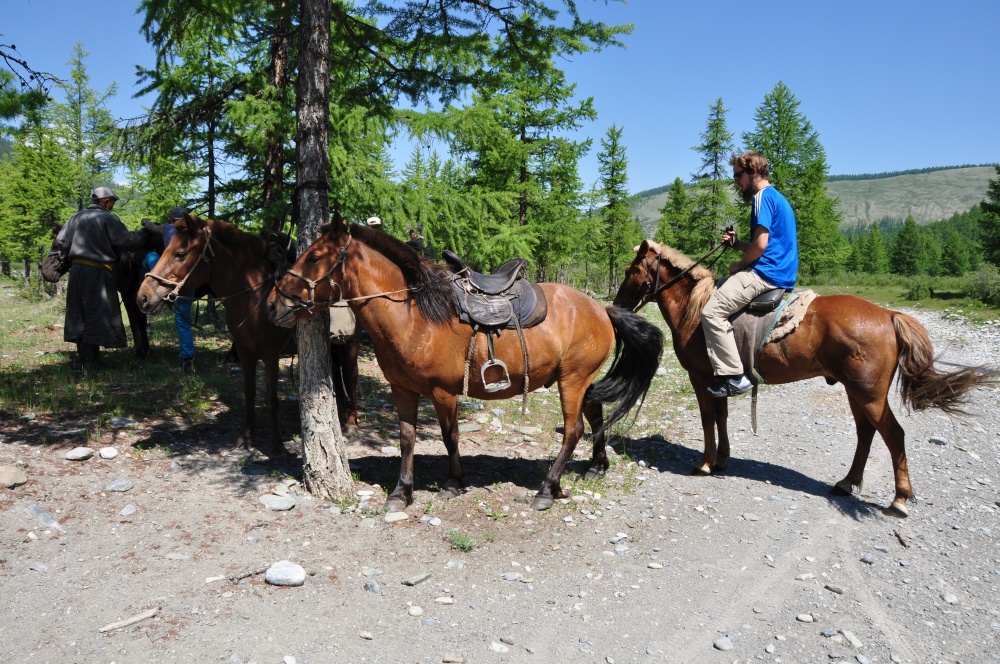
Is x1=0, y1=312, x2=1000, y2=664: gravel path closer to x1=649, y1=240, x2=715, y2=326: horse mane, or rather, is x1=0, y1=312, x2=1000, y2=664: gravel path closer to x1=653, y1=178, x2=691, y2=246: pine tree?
x1=649, y1=240, x2=715, y2=326: horse mane

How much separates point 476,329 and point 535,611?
256 centimetres

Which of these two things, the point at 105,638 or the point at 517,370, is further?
the point at 517,370

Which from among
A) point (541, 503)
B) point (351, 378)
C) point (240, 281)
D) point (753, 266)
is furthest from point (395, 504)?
point (753, 266)

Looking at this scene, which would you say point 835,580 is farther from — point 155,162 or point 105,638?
point 155,162

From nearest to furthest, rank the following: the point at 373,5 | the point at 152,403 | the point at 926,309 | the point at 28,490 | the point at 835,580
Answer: the point at 835,580, the point at 28,490, the point at 373,5, the point at 152,403, the point at 926,309

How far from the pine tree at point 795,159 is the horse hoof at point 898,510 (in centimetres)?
3100

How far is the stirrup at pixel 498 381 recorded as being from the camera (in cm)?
553

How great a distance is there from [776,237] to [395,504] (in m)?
4.80

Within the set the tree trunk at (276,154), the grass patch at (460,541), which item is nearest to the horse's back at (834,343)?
the grass patch at (460,541)

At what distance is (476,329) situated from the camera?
5566mm

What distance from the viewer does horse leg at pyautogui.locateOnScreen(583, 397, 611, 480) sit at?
21.3 ft

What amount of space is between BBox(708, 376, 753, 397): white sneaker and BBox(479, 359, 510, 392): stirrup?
2.51 metres

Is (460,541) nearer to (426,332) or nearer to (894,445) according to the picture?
(426,332)

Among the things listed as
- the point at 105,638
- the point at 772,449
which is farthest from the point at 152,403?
the point at 772,449
